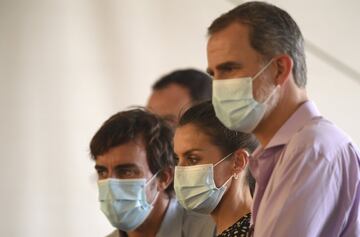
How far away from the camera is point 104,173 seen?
1963 mm

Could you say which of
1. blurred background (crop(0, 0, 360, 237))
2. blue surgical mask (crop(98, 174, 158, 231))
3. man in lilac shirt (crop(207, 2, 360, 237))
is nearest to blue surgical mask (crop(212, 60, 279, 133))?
man in lilac shirt (crop(207, 2, 360, 237))

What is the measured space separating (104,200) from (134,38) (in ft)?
4.34

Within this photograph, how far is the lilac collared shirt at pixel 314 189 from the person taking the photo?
1053 millimetres

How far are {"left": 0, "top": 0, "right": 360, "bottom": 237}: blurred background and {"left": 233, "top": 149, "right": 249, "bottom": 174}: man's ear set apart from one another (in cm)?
142

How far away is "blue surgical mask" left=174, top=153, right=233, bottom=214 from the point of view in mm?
1574

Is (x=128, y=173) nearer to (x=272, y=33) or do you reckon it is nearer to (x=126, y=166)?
(x=126, y=166)

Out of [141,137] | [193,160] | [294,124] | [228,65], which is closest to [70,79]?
[141,137]

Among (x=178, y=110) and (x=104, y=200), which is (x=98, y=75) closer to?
(x=178, y=110)

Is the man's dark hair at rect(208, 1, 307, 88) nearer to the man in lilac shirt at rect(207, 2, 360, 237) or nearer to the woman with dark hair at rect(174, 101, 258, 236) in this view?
the man in lilac shirt at rect(207, 2, 360, 237)

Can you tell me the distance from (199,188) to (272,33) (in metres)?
0.50

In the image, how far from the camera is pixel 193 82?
2408 mm

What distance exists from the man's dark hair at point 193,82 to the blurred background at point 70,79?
0.56 meters

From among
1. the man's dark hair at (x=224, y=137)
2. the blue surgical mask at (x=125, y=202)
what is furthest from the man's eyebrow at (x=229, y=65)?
the blue surgical mask at (x=125, y=202)

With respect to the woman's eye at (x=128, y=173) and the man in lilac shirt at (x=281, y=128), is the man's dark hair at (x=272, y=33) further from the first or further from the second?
the woman's eye at (x=128, y=173)
